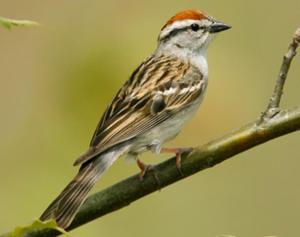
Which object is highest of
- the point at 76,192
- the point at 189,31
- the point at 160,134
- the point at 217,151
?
the point at 189,31

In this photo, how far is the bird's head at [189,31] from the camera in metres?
6.21

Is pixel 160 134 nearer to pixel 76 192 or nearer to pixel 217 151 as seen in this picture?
pixel 76 192

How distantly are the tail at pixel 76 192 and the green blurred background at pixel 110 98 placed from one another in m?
0.09

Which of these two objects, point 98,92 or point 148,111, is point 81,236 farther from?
point 148,111

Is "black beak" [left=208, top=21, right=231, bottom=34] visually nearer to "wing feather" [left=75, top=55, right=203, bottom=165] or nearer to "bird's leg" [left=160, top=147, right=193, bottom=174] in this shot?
"wing feather" [left=75, top=55, right=203, bottom=165]

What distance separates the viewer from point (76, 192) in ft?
14.2

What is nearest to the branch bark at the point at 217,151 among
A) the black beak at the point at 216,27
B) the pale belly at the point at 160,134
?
the pale belly at the point at 160,134

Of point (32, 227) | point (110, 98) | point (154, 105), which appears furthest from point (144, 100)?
point (32, 227)

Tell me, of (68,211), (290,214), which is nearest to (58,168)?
(68,211)

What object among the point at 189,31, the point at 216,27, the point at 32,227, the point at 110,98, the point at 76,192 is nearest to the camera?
the point at 32,227

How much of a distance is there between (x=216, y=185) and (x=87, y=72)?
2744 millimetres

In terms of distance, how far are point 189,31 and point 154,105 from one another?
0.97 m

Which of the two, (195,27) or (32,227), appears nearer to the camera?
(32,227)

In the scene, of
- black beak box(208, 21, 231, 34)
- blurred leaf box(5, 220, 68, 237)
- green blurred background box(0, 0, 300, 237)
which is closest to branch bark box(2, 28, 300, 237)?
green blurred background box(0, 0, 300, 237)
